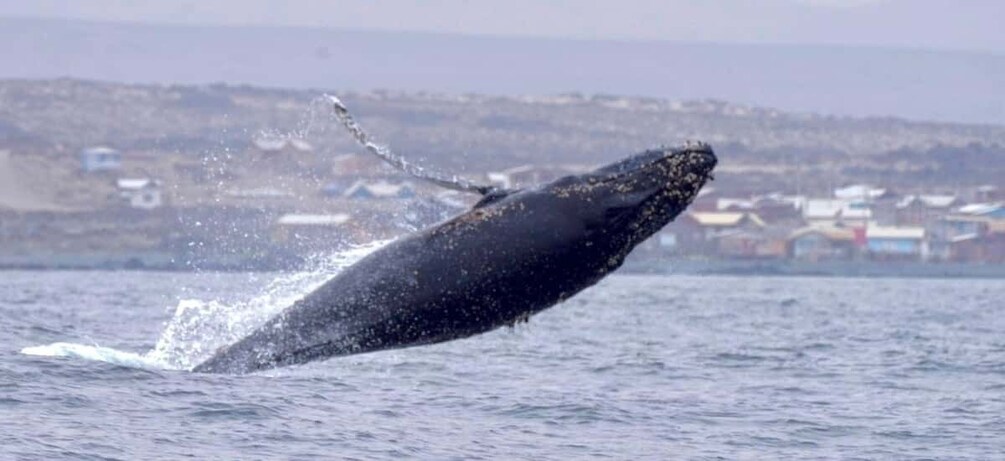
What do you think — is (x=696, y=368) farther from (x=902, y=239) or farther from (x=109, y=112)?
(x=109, y=112)

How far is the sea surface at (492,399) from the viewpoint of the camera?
50.6 ft

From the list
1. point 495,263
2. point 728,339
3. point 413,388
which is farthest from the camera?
point 728,339

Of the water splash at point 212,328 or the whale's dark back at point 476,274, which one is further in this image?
the water splash at point 212,328

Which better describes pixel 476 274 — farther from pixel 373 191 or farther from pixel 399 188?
pixel 373 191

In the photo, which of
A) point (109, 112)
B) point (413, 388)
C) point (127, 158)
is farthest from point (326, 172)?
point (413, 388)

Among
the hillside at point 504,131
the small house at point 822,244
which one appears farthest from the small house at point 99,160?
the small house at point 822,244

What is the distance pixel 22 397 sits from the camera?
16.8m

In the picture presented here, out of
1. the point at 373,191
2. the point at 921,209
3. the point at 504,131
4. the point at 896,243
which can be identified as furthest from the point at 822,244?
the point at 504,131

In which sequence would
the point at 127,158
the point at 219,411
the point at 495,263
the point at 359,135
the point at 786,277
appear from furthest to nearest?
the point at 127,158, the point at 786,277, the point at 219,411, the point at 359,135, the point at 495,263

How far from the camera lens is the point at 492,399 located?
60.2 ft

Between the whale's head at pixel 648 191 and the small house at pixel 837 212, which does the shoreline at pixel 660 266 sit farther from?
the whale's head at pixel 648 191

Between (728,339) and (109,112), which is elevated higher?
(109,112)

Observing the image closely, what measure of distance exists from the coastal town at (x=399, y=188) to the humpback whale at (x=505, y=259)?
2311 inches

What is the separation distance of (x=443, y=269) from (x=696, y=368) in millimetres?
10291
